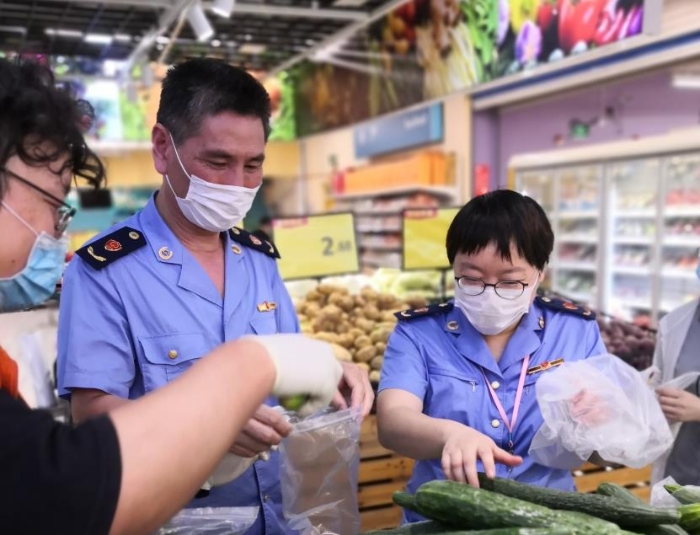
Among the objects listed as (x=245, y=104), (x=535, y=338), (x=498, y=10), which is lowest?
(x=535, y=338)

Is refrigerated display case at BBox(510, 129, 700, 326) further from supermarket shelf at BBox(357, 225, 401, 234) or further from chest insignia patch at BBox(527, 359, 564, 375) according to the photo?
chest insignia patch at BBox(527, 359, 564, 375)

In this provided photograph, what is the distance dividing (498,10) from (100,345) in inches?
169

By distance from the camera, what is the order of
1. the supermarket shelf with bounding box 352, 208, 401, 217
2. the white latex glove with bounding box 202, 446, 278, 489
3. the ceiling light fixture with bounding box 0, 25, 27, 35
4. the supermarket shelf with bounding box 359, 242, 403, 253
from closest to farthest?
the white latex glove with bounding box 202, 446, 278, 489 → the ceiling light fixture with bounding box 0, 25, 27, 35 → the supermarket shelf with bounding box 352, 208, 401, 217 → the supermarket shelf with bounding box 359, 242, 403, 253

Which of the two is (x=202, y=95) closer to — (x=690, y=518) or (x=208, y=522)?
(x=208, y=522)

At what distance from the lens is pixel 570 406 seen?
1.46 metres

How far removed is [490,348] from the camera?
5.66 feet

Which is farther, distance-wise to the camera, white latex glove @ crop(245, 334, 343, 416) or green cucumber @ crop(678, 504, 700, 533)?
green cucumber @ crop(678, 504, 700, 533)

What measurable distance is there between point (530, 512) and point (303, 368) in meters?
0.51

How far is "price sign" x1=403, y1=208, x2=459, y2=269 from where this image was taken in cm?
388

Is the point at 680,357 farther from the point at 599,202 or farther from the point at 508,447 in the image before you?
the point at 599,202

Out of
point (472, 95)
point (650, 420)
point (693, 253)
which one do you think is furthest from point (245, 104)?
point (472, 95)

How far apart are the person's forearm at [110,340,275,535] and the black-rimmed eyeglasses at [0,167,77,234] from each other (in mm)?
662

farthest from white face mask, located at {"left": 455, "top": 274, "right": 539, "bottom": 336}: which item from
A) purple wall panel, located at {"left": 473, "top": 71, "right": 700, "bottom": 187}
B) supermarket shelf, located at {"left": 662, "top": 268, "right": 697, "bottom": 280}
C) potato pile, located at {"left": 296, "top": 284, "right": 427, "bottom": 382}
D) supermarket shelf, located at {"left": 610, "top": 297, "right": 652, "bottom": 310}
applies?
purple wall panel, located at {"left": 473, "top": 71, "right": 700, "bottom": 187}

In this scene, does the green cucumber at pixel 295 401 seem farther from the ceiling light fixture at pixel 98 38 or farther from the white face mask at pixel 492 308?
the ceiling light fixture at pixel 98 38
